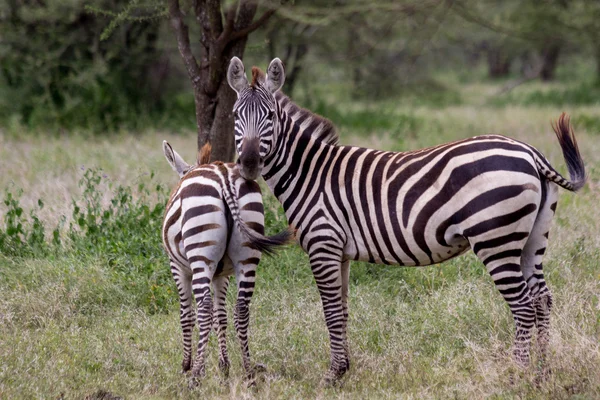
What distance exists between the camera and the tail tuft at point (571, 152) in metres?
4.57

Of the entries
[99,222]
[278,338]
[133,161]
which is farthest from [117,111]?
[278,338]

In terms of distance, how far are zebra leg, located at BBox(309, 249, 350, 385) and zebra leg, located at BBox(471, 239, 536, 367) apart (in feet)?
3.25

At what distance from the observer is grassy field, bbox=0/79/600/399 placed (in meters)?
4.40

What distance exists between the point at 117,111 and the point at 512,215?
11672 mm

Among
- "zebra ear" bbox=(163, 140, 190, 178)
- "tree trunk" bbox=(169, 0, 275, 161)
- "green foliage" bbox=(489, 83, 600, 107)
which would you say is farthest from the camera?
"green foliage" bbox=(489, 83, 600, 107)

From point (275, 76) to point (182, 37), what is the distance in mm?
2706

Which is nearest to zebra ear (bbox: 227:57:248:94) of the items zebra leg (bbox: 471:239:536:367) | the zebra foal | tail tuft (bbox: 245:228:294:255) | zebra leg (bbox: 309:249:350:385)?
the zebra foal

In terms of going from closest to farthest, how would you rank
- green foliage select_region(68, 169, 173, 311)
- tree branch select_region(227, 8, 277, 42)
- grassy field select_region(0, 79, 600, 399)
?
grassy field select_region(0, 79, 600, 399) → green foliage select_region(68, 169, 173, 311) → tree branch select_region(227, 8, 277, 42)

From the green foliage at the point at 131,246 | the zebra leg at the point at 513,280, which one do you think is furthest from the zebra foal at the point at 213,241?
the green foliage at the point at 131,246

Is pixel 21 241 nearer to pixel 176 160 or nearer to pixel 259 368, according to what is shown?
pixel 176 160

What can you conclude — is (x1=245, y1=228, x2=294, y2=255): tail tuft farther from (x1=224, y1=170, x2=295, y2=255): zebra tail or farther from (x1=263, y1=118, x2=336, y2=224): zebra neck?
(x1=263, y1=118, x2=336, y2=224): zebra neck

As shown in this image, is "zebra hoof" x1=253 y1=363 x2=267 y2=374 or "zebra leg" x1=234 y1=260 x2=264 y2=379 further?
"zebra hoof" x1=253 y1=363 x2=267 y2=374

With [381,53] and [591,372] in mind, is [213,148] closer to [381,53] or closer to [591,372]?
[591,372]

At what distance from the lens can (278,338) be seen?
5.29m
